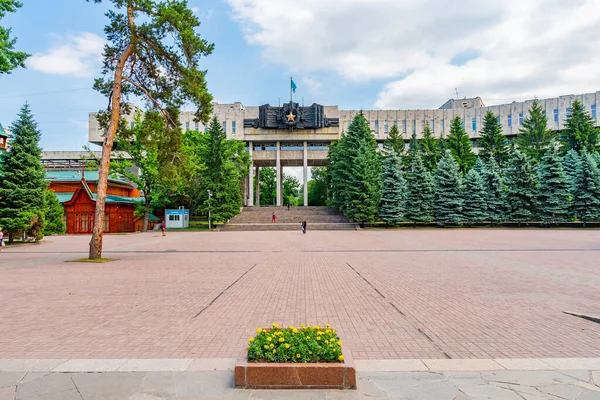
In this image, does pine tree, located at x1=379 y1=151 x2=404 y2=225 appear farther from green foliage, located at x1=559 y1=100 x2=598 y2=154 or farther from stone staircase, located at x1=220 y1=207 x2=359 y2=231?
green foliage, located at x1=559 y1=100 x2=598 y2=154

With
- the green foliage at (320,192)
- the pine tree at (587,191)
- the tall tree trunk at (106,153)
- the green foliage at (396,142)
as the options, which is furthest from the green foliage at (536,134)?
the tall tree trunk at (106,153)

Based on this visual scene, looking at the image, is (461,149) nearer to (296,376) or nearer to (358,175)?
(358,175)

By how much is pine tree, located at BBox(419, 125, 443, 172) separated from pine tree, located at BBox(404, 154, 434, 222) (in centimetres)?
997

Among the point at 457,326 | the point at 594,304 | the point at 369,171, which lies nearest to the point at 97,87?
the point at 457,326

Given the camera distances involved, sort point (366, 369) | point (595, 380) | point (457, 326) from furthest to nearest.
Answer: point (457, 326) < point (366, 369) < point (595, 380)

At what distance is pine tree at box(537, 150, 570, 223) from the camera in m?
40.6

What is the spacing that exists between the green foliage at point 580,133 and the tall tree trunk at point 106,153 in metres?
53.7

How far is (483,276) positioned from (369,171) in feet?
104

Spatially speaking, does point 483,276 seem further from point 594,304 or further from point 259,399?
point 259,399

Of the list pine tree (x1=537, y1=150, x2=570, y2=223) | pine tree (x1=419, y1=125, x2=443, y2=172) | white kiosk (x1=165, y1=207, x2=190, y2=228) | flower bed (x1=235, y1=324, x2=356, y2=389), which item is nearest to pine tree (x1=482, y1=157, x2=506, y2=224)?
pine tree (x1=537, y1=150, x2=570, y2=223)

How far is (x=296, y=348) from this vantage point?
12.7 feet

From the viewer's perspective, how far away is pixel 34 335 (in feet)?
18.7

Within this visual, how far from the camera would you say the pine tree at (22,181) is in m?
24.9

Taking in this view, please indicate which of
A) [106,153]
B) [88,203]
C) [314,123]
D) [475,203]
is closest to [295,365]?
[106,153]
